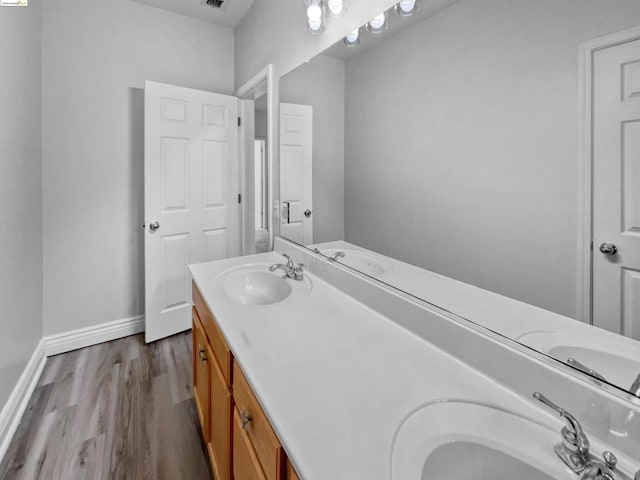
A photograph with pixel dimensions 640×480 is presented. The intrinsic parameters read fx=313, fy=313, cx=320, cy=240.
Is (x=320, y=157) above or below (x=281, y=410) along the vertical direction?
above

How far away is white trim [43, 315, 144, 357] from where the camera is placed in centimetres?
231

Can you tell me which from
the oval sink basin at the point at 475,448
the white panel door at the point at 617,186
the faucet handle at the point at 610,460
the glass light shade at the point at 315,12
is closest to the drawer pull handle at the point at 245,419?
the oval sink basin at the point at 475,448

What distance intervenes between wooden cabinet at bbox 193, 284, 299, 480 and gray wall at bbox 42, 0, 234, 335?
4.56ft

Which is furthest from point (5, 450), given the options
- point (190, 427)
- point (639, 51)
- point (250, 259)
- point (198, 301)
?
point (639, 51)

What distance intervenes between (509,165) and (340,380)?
0.66 meters

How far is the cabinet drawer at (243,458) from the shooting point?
2.53 ft

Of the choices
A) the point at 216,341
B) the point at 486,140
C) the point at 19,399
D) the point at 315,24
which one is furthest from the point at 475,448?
the point at 19,399

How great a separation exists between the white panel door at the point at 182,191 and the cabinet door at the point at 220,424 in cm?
149

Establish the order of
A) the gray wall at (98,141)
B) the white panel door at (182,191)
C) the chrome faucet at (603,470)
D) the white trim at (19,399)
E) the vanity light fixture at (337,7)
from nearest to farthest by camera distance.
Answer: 1. the chrome faucet at (603,470)
2. the vanity light fixture at (337,7)
3. the white trim at (19,399)
4. the gray wall at (98,141)
5. the white panel door at (182,191)

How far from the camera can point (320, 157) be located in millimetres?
1518

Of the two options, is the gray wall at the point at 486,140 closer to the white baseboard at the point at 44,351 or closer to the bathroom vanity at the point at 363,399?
the bathroom vanity at the point at 363,399

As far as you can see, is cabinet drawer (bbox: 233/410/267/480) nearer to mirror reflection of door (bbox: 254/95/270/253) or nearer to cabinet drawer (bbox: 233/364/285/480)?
cabinet drawer (bbox: 233/364/285/480)

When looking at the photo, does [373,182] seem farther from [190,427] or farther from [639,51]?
[190,427]

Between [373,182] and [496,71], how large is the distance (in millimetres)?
Answer: 521
